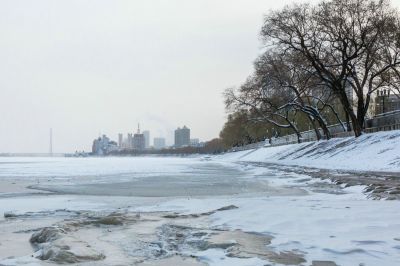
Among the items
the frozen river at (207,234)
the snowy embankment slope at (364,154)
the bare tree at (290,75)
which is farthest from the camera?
the bare tree at (290,75)

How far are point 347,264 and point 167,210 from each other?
6484 mm

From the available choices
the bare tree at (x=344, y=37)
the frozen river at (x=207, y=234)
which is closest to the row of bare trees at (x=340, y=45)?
the bare tree at (x=344, y=37)

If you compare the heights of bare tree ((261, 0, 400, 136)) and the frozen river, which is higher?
bare tree ((261, 0, 400, 136))

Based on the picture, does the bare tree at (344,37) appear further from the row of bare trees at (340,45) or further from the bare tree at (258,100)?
the bare tree at (258,100)

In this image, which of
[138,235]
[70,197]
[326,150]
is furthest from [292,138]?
[138,235]

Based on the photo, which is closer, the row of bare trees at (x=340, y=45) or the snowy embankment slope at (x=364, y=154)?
the snowy embankment slope at (x=364, y=154)

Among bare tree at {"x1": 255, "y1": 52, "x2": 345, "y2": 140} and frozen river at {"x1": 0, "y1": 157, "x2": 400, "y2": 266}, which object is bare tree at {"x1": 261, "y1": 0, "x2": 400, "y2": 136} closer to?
bare tree at {"x1": 255, "y1": 52, "x2": 345, "y2": 140}

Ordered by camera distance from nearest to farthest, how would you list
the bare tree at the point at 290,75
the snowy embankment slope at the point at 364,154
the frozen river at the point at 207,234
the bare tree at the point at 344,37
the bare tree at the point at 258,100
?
the frozen river at the point at 207,234 < the snowy embankment slope at the point at 364,154 < the bare tree at the point at 344,37 < the bare tree at the point at 290,75 < the bare tree at the point at 258,100

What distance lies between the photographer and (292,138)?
75.8 m

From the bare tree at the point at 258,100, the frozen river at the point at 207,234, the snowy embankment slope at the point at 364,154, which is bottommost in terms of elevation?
the frozen river at the point at 207,234

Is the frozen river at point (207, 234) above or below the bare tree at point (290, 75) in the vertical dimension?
below

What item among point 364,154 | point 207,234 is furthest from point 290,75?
point 207,234

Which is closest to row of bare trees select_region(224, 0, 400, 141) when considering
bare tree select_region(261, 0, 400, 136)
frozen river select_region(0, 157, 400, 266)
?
bare tree select_region(261, 0, 400, 136)

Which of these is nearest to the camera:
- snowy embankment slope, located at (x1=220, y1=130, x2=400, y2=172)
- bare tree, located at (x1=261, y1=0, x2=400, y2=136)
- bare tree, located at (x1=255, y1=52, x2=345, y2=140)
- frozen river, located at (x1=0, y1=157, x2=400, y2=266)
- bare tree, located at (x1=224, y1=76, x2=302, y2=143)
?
frozen river, located at (x1=0, y1=157, x2=400, y2=266)
